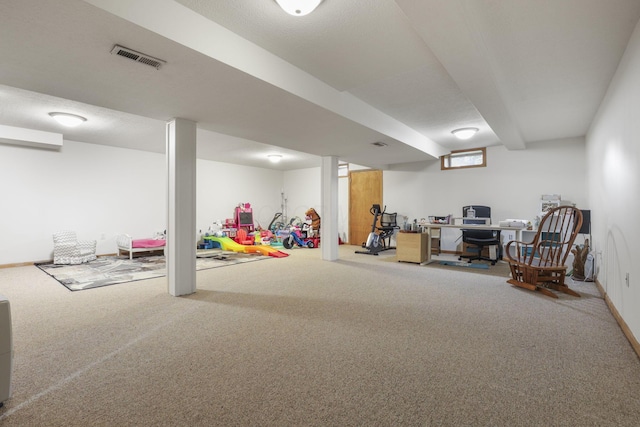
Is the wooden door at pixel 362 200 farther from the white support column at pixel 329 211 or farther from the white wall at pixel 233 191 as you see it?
the white wall at pixel 233 191

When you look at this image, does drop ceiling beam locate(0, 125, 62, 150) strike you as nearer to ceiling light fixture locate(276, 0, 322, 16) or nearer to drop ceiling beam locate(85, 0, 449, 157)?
drop ceiling beam locate(85, 0, 449, 157)

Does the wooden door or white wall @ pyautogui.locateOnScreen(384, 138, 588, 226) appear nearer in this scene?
white wall @ pyautogui.locateOnScreen(384, 138, 588, 226)

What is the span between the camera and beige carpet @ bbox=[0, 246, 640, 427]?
164cm

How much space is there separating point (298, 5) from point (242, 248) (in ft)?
21.5

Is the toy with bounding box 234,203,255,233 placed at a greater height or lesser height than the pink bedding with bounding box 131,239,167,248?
greater

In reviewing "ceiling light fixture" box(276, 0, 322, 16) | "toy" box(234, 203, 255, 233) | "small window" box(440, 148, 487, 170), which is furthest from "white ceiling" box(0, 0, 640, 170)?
"toy" box(234, 203, 255, 233)

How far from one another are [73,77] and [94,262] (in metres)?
5.02

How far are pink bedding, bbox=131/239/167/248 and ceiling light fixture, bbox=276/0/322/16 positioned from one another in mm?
6734

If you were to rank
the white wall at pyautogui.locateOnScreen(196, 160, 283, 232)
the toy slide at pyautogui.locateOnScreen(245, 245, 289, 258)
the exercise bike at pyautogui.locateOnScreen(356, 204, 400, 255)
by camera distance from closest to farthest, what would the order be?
1. the toy slide at pyautogui.locateOnScreen(245, 245, 289, 258)
2. the exercise bike at pyautogui.locateOnScreen(356, 204, 400, 255)
3. the white wall at pyautogui.locateOnScreen(196, 160, 283, 232)

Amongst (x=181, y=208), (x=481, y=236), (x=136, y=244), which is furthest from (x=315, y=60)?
(x=136, y=244)

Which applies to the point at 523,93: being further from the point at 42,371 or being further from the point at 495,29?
the point at 42,371

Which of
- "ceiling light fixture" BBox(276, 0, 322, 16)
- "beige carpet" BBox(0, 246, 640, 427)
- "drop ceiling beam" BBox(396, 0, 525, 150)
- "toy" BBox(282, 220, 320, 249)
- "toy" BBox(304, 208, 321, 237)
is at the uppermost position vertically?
"ceiling light fixture" BBox(276, 0, 322, 16)

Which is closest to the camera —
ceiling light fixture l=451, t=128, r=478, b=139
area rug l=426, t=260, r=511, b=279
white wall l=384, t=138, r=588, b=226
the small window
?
area rug l=426, t=260, r=511, b=279

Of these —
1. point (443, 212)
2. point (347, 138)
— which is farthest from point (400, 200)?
point (347, 138)
